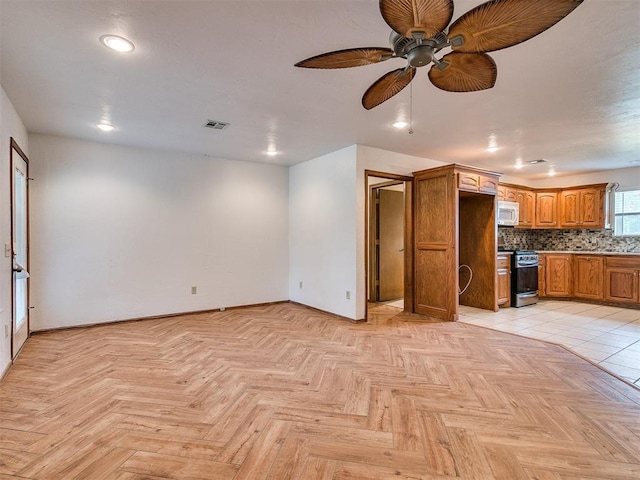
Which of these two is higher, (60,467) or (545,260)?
(545,260)

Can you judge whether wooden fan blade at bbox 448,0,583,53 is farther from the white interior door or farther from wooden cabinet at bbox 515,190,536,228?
wooden cabinet at bbox 515,190,536,228

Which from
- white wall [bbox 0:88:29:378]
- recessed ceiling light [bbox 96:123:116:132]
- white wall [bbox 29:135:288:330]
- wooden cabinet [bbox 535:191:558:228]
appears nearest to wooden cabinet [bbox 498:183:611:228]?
wooden cabinet [bbox 535:191:558:228]

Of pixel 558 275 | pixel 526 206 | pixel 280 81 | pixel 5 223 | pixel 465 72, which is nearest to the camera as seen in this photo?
pixel 465 72

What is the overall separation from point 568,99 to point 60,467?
15.0 feet

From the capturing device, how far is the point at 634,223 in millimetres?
5969

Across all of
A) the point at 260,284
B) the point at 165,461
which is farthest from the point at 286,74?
the point at 260,284

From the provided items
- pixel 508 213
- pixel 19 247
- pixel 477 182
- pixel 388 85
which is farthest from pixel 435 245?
pixel 19 247

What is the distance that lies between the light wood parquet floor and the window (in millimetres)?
4193

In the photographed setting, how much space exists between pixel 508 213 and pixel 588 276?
185 centimetres

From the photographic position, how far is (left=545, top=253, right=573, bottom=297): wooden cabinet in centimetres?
627

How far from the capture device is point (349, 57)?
1727 mm

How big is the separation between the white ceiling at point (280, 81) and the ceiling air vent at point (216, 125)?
10 centimetres

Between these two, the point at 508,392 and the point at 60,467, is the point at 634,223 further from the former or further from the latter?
the point at 60,467

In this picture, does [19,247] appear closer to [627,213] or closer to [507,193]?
[507,193]
